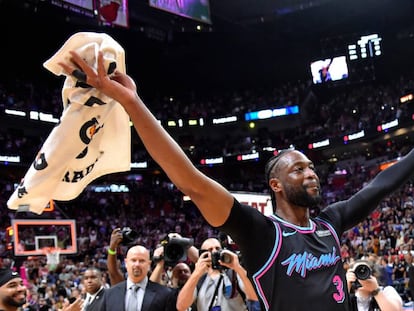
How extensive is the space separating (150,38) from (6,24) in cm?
Answer: 731

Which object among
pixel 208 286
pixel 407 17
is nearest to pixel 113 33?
pixel 407 17

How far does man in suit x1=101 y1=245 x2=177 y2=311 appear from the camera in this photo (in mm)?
4273

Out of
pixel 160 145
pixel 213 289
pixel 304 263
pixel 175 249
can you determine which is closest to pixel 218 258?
pixel 175 249

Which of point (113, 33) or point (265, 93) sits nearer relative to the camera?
point (113, 33)

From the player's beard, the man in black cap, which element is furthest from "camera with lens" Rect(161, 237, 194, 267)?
the player's beard

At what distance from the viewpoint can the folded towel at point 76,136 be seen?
1.87 meters

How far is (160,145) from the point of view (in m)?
1.90

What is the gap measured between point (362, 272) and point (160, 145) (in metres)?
1.96

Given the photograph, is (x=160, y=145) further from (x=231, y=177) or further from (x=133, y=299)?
(x=231, y=177)

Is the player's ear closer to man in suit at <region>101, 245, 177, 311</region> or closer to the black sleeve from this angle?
the black sleeve

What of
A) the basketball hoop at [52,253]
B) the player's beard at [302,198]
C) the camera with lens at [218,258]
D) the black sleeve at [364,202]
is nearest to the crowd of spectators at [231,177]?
the basketball hoop at [52,253]

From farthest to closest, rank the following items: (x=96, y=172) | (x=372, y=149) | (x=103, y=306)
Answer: (x=372, y=149) < (x=103, y=306) < (x=96, y=172)

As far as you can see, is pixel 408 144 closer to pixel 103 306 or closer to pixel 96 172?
pixel 103 306

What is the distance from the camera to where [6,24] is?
26.2 meters
